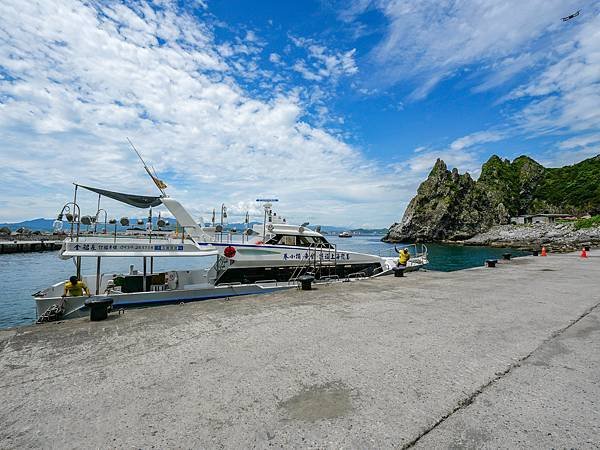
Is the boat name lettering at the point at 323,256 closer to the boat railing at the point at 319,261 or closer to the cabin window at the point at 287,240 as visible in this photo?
the boat railing at the point at 319,261

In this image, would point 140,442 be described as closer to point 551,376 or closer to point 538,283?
point 551,376

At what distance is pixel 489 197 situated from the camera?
98.2 m

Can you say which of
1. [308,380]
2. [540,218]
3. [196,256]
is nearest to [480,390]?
[308,380]

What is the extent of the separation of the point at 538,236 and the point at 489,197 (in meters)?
35.4

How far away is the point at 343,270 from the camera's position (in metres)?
15.2

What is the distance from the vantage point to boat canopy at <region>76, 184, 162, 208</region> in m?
10.4

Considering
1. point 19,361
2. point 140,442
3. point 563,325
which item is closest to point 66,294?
point 19,361

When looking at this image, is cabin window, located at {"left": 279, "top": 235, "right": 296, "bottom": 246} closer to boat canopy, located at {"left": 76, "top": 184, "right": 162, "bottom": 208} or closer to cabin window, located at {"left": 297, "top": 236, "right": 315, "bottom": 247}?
cabin window, located at {"left": 297, "top": 236, "right": 315, "bottom": 247}

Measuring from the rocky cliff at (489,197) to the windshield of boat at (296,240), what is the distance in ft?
274

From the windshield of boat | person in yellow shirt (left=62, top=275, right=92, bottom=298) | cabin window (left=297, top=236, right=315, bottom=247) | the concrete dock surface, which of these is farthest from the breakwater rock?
person in yellow shirt (left=62, top=275, right=92, bottom=298)

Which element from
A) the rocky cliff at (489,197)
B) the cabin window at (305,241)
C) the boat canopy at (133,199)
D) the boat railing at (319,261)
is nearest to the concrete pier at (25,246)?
the boat canopy at (133,199)

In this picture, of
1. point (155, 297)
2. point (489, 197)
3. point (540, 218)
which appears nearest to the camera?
point (155, 297)

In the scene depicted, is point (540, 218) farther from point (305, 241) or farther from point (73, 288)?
point (73, 288)

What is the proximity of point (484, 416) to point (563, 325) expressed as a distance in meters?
4.57
